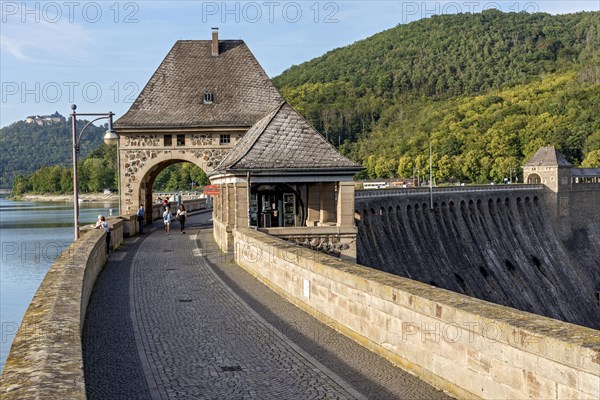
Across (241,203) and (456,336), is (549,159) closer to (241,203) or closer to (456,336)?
(241,203)

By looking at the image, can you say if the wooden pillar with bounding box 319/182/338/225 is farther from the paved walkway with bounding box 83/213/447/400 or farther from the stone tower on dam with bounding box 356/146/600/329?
the paved walkway with bounding box 83/213/447/400

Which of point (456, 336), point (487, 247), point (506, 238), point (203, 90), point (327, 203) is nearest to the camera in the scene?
point (456, 336)

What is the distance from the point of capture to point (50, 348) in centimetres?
820

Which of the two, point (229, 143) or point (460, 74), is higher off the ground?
point (460, 74)

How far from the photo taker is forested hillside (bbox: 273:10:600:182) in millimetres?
113250

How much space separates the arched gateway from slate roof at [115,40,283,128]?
0.05 metres

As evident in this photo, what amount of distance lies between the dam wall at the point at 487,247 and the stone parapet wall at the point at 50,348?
22.5m

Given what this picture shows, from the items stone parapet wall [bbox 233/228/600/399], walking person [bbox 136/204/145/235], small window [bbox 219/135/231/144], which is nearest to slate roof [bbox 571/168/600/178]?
small window [bbox 219/135/231/144]

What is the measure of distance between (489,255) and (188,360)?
43864 millimetres

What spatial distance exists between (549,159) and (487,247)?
800 inches

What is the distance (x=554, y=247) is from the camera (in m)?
62.4

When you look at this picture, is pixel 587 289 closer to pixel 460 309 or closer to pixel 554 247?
pixel 554 247

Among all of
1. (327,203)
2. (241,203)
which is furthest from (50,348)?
(327,203)

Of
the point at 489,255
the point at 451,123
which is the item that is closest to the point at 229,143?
the point at 489,255
